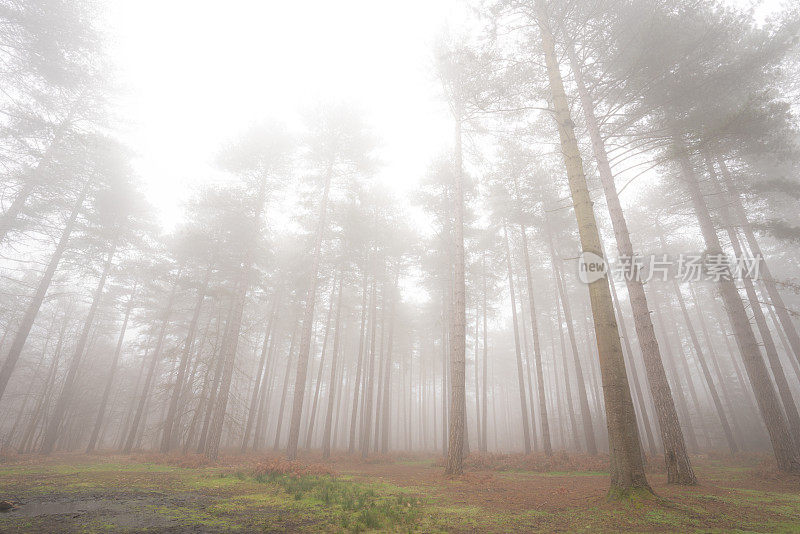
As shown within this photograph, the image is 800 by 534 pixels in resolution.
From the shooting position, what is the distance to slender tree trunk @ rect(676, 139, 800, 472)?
354 inches

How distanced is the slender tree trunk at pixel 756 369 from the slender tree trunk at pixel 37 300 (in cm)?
2484

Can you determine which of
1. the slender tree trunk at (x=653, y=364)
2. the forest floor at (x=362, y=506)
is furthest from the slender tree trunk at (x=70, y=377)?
the slender tree trunk at (x=653, y=364)

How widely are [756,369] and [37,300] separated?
92.8 feet

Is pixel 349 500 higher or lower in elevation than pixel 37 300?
lower

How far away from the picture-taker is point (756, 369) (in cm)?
988

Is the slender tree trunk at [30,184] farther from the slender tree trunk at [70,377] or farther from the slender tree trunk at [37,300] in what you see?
the slender tree trunk at [70,377]

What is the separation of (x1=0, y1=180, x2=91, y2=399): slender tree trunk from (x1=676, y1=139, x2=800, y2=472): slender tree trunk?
81.5 ft

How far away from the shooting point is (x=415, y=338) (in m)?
31.1

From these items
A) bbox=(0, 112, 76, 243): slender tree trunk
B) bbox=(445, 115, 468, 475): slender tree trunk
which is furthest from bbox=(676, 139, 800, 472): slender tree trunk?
bbox=(0, 112, 76, 243): slender tree trunk

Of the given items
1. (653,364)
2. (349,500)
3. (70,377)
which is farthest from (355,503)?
(70,377)

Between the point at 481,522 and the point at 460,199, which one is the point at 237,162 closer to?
the point at 460,199

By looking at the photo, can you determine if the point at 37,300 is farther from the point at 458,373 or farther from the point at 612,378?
the point at 612,378

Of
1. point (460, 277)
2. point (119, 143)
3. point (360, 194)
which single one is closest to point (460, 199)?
point (460, 277)

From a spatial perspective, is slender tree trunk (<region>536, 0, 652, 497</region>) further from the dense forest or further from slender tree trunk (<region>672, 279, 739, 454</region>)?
slender tree trunk (<region>672, 279, 739, 454</region>)
